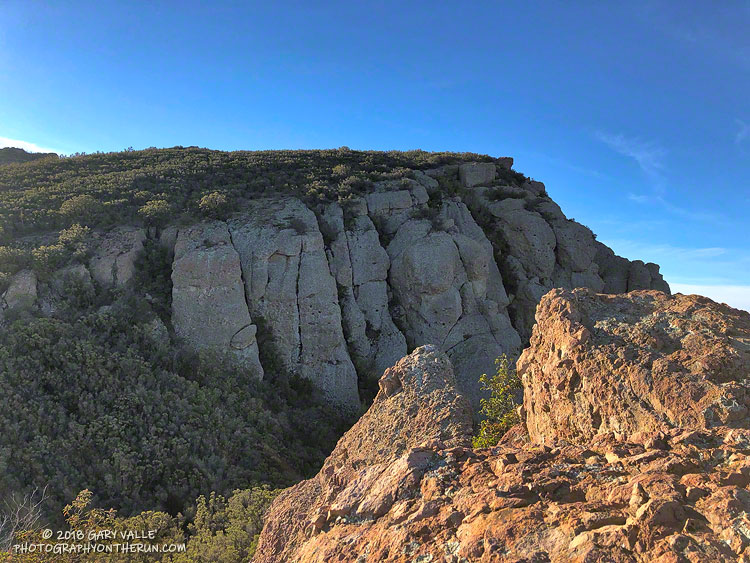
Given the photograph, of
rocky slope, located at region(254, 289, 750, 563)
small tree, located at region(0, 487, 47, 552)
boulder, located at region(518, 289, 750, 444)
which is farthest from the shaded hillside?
boulder, located at region(518, 289, 750, 444)

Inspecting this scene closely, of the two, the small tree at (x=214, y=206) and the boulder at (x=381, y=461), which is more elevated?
the small tree at (x=214, y=206)

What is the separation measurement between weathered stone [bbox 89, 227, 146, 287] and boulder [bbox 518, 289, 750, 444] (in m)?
13.0

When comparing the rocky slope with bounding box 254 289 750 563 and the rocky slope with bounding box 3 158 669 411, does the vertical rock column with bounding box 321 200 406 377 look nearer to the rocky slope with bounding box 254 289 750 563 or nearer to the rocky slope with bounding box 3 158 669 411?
the rocky slope with bounding box 3 158 669 411

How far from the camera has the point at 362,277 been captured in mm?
17000

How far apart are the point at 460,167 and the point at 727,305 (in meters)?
21.4

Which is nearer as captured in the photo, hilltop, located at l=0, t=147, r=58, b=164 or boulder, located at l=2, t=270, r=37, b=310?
boulder, located at l=2, t=270, r=37, b=310

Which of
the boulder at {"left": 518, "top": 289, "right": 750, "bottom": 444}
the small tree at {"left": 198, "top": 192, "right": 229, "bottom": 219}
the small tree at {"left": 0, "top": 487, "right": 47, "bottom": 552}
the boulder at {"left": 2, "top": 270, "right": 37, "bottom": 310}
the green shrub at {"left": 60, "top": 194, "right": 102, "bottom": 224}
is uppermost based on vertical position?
the small tree at {"left": 198, "top": 192, "right": 229, "bottom": 219}

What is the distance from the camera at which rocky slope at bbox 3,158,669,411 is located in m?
14.2

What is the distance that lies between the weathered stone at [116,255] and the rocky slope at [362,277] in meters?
0.04

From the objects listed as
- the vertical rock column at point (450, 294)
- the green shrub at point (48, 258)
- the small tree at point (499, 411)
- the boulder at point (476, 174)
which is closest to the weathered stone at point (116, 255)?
the green shrub at point (48, 258)

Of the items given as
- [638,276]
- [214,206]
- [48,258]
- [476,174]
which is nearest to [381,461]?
[48,258]

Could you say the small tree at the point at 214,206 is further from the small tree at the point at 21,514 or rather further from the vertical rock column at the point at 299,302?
the small tree at the point at 21,514

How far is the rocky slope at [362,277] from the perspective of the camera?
1424 centimetres

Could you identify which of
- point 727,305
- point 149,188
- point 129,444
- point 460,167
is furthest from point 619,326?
point 460,167
